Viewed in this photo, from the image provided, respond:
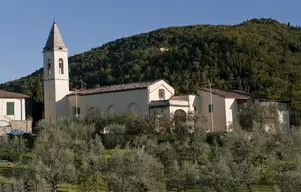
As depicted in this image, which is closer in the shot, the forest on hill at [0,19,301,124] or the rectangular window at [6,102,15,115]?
the rectangular window at [6,102,15,115]

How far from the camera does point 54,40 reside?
2151 inches

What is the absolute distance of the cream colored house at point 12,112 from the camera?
163 ft

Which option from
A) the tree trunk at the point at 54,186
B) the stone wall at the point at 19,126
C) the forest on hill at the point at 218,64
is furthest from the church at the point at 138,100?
the tree trunk at the point at 54,186

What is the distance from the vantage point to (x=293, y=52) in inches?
3356

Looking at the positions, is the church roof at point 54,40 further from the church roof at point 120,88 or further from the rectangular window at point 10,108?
the rectangular window at point 10,108

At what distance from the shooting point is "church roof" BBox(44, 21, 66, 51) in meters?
54.4

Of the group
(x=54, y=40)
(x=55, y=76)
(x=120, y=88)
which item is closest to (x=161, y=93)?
(x=120, y=88)

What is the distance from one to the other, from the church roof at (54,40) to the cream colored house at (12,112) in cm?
667

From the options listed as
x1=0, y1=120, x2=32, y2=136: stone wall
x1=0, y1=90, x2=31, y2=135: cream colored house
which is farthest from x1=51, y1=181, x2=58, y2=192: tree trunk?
x1=0, y1=90, x2=31, y2=135: cream colored house

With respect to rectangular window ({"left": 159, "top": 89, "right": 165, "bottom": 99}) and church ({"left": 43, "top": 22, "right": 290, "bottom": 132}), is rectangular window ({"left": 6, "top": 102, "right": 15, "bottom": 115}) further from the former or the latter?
rectangular window ({"left": 159, "top": 89, "right": 165, "bottom": 99})

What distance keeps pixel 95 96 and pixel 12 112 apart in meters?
8.48

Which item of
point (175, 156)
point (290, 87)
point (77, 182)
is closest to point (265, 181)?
point (175, 156)

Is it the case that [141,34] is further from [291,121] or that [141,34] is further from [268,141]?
[268,141]

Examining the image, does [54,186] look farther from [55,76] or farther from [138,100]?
[55,76]
